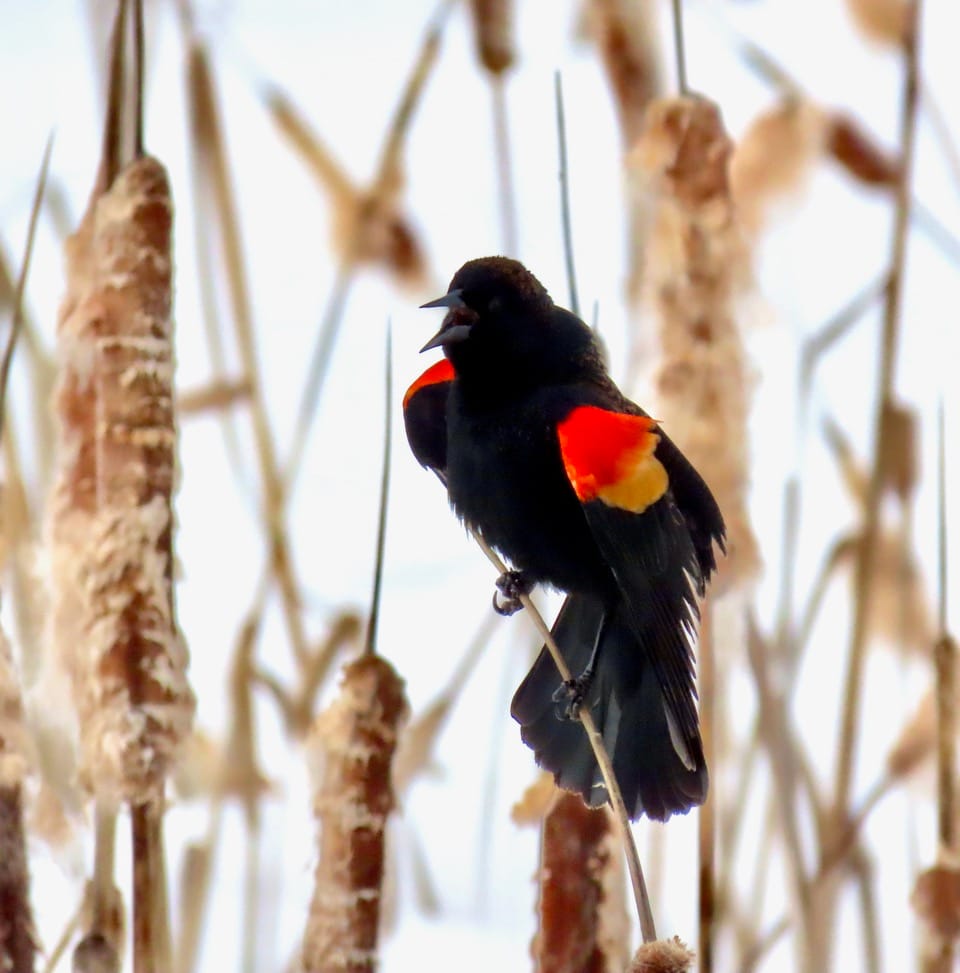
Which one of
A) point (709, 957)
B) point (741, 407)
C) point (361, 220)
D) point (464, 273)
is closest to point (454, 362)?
point (464, 273)

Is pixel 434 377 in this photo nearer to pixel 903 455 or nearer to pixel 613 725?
pixel 613 725

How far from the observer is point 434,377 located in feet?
2.51

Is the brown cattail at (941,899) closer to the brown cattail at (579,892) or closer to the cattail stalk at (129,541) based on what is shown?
the brown cattail at (579,892)

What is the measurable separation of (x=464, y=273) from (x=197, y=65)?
1.89 feet

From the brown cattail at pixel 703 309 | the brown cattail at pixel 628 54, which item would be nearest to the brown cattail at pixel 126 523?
the brown cattail at pixel 703 309

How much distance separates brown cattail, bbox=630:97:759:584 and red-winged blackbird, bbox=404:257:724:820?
1.4 inches

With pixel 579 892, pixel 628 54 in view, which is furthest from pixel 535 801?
pixel 628 54

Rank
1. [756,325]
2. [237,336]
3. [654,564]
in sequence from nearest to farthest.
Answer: [654,564] < [756,325] < [237,336]

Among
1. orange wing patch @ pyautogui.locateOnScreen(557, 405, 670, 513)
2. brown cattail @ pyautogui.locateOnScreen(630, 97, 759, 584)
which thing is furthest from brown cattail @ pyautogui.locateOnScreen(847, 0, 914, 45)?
orange wing patch @ pyautogui.locateOnScreen(557, 405, 670, 513)

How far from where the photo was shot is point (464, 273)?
0.69 m

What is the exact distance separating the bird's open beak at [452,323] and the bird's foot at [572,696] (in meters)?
0.18

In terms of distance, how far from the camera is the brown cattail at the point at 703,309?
0.71 m

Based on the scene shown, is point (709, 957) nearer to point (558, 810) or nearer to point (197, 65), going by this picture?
point (558, 810)

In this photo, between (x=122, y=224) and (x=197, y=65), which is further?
(x=197, y=65)
